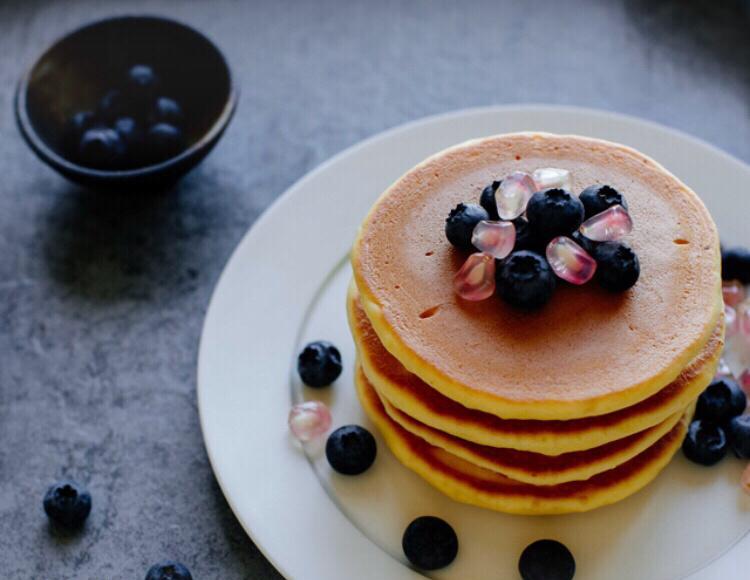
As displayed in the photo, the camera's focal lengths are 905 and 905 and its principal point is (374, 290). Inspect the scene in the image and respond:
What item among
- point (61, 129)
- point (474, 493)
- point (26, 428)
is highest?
point (474, 493)

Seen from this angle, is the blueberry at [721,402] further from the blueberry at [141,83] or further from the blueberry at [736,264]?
the blueberry at [141,83]

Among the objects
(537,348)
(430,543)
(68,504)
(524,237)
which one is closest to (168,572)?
(68,504)

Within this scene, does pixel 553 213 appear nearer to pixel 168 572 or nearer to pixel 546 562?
pixel 546 562

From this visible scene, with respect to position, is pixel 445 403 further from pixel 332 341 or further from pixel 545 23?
pixel 545 23

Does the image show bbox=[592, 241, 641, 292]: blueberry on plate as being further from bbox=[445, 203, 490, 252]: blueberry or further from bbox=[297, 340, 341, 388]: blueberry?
bbox=[297, 340, 341, 388]: blueberry

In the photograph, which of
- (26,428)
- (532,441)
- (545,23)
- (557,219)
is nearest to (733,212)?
(557,219)

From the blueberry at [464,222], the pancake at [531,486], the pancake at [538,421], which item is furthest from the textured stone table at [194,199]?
the blueberry at [464,222]
